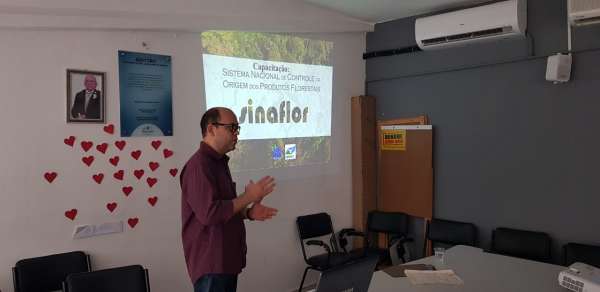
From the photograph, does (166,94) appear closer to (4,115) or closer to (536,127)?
(4,115)

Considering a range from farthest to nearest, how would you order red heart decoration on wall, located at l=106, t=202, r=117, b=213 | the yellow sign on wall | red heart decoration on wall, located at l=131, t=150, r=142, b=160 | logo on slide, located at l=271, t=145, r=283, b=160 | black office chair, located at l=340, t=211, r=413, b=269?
the yellow sign on wall, black office chair, located at l=340, t=211, r=413, b=269, logo on slide, located at l=271, t=145, r=283, b=160, red heart decoration on wall, located at l=131, t=150, r=142, b=160, red heart decoration on wall, located at l=106, t=202, r=117, b=213

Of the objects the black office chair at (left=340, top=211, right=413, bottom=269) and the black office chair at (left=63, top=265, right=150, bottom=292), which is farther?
the black office chair at (left=340, top=211, right=413, bottom=269)

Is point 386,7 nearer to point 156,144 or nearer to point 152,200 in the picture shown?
point 156,144

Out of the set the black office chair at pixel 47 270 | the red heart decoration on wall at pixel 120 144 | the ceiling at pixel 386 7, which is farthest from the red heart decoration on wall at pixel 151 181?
the ceiling at pixel 386 7

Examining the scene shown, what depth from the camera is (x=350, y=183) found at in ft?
15.6

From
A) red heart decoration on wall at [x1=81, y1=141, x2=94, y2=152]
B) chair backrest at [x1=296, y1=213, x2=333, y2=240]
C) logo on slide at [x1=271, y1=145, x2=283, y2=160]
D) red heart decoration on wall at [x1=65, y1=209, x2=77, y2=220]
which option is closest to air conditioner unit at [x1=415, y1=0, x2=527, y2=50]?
logo on slide at [x1=271, y1=145, x2=283, y2=160]

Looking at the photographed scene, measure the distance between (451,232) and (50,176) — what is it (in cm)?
313

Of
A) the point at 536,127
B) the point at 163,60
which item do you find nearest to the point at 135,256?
the point at 163,60

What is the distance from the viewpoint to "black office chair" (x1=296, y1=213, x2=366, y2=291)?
159 inches

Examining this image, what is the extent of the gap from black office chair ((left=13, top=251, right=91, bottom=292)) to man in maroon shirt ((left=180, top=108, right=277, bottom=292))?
1.00m

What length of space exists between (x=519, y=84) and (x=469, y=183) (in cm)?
92

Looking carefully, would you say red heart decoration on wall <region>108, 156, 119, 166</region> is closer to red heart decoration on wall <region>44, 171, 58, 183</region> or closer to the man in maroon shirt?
red heart decoration on wall <region>44, 171, 58, 183</region>

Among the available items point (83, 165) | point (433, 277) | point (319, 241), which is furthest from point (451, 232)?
point (83, 165)

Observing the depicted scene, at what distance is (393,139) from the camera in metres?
4.59
